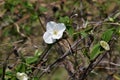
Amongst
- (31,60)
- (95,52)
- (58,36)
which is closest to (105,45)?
(95,52)

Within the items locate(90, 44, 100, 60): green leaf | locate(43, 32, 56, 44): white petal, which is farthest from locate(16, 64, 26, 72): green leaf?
locate(90, 44, 100, 60): green leaf

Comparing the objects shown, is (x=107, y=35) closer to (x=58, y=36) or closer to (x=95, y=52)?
(x=95, y=52)

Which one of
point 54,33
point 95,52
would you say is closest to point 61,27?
point 54,33

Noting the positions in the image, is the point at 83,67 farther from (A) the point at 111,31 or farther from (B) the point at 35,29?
(B) the point at 35,29

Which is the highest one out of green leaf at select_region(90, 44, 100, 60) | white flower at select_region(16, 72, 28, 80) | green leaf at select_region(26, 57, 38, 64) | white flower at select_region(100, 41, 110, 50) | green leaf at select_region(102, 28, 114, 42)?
green leaf at select_region(102, 28, 114, 42)

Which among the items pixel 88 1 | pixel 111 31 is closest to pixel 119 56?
pixel 88 1

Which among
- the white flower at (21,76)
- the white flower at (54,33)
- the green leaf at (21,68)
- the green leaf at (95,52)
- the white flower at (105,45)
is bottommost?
the white flower at (21,76)

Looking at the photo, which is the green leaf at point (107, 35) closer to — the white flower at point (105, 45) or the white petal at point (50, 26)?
the white flower at point (105, 45)

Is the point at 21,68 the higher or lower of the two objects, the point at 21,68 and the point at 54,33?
the lower

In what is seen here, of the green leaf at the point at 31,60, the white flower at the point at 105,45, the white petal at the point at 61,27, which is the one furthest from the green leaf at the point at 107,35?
the green leaf at the point at 31,60

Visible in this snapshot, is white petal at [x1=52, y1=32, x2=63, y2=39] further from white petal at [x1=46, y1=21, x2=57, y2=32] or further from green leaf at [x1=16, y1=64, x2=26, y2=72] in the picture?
green leaf at [x1=16, y1=64, x2=26, y2=72]

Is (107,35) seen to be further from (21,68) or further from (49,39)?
(21,68)
